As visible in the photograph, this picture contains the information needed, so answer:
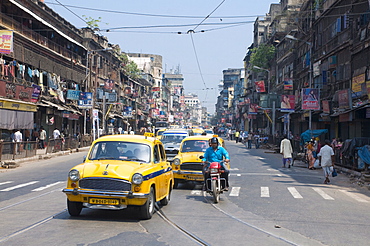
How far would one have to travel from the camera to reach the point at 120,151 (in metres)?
10.6

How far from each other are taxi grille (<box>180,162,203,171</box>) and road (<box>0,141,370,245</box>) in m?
0.82

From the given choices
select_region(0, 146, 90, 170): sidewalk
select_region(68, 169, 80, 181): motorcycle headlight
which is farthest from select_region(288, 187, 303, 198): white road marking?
select_region(0, 146, 90, 170): sidewalk

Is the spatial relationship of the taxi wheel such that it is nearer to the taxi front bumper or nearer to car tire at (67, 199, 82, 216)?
the taxi front bumper

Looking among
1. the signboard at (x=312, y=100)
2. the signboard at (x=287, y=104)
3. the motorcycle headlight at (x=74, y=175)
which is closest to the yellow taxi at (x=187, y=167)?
the motorcycle headlight at (x=74, y=175)

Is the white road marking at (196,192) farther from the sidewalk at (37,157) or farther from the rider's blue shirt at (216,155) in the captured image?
the sidewalk at (37,157)

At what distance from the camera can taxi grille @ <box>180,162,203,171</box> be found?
1579 cm

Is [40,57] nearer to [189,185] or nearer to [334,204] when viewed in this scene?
[189,185]

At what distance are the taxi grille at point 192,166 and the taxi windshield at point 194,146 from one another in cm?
121

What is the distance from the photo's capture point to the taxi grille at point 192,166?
15.8 m

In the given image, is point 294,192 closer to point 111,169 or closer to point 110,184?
point 111,169

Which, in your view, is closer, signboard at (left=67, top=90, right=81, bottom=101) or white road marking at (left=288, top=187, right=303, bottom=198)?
white road marking at (left=288, top=187, right=303, bottom=198)

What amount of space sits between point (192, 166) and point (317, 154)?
12723 mm

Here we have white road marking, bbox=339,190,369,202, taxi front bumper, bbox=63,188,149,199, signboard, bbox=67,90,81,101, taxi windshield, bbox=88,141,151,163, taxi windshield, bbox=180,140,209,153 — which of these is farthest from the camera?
signboard, bbox=67,90,81,101

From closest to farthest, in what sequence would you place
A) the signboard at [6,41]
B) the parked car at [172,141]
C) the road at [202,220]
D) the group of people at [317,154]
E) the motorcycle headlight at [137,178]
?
the road at [202,220]
the motorcycle headlight at [137,178]
the group of people at [317,154]
the parked car at [172,141]
the signboard at [6,41]
